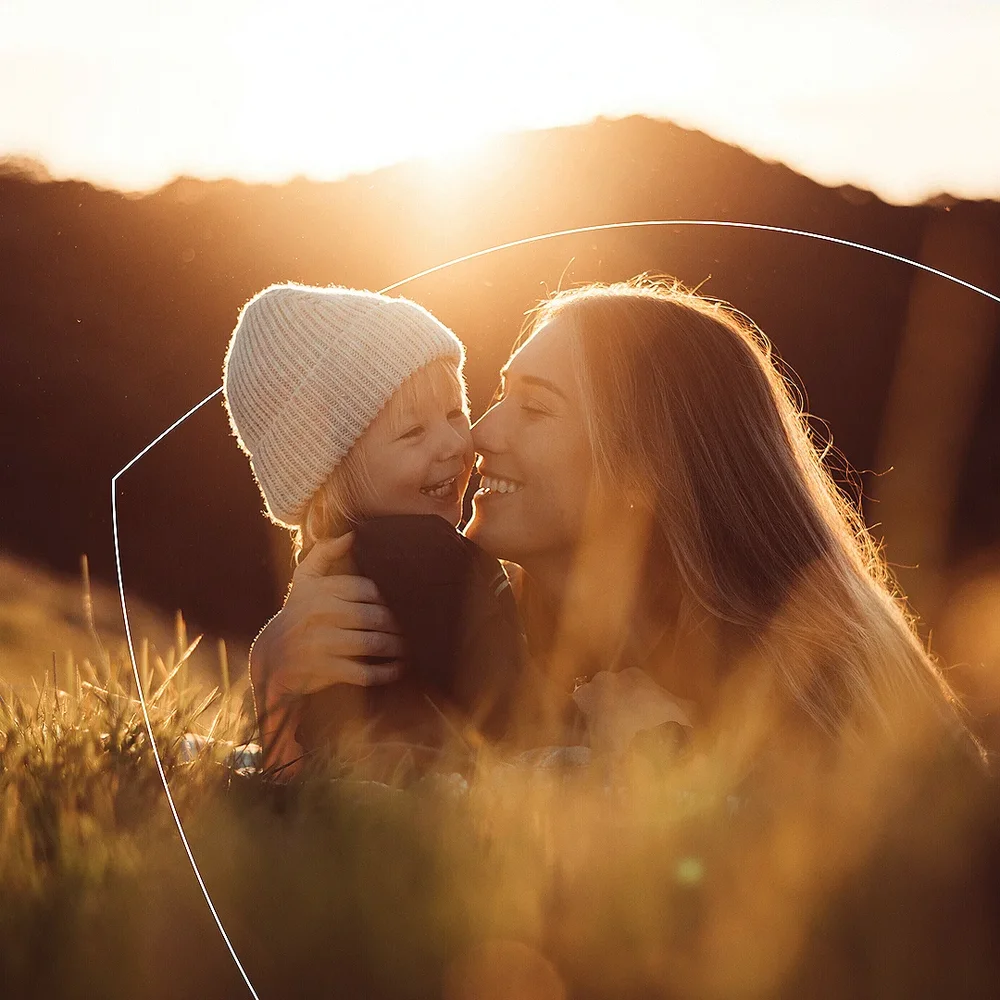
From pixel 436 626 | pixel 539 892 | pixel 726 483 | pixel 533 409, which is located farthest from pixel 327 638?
pixel 539 892

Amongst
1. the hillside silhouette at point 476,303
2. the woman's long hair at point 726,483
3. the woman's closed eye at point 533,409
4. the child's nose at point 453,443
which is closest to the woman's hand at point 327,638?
the hillside silhouette at point 476,303

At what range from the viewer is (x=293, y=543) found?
3.67m

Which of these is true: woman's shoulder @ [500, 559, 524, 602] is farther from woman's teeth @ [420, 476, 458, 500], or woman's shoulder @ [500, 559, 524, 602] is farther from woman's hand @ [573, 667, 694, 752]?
woman's hand @ [573, 667, 694, 752]

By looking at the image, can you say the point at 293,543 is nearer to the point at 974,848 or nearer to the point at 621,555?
the point at 621,555

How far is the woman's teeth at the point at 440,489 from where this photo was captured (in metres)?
3.20

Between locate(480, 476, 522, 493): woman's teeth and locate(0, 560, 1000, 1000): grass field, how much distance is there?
1.81 m

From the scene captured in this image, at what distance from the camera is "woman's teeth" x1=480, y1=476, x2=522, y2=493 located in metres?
3.12

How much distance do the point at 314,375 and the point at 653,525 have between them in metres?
1.06

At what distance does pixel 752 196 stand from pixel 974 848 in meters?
2.62

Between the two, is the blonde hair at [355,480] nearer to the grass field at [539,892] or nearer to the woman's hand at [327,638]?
the woman's hand at [327,638]

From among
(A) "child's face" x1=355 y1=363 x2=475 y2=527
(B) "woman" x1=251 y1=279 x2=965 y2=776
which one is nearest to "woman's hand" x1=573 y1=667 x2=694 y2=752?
(B) "woman" x1=251 y1=279 x2=965 y2=776

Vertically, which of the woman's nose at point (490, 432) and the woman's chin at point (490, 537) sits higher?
the woman's nose at point (490, 432)

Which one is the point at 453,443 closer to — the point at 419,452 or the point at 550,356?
the point at 419,452

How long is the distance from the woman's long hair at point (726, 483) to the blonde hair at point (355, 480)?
0.43 metres
